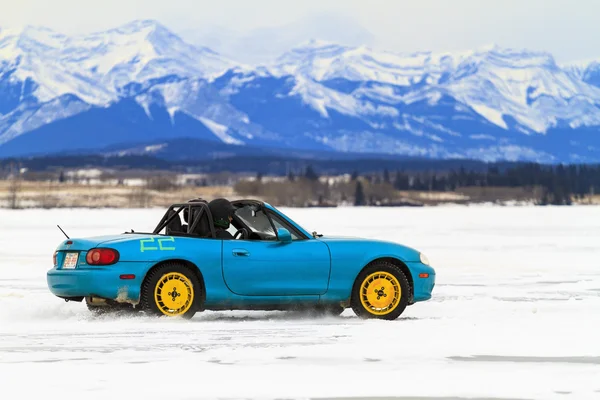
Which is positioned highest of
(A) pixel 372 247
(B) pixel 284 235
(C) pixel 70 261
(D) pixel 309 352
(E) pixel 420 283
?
(B) pixel 284 235

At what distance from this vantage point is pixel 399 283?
14.8 metres

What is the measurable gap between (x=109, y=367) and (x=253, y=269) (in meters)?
3.92

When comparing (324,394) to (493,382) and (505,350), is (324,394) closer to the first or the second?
(493,382)

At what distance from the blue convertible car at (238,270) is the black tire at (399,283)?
11 mm

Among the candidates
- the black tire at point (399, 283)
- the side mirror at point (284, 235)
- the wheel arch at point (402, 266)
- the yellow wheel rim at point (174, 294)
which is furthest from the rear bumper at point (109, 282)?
the wheel arch at point (402, 266)

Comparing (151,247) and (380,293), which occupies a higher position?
(151,247)

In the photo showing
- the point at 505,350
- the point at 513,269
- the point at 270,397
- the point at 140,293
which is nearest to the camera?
the point at 270,397

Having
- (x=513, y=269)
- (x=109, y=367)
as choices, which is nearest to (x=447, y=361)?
(x=109, y=367)

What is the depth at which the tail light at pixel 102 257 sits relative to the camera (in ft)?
45.6

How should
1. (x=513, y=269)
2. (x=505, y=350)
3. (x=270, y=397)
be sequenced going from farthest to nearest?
(x=513, y=269), (x=505, y=350), (x=270, y=397)

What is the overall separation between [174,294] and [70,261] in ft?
3.83

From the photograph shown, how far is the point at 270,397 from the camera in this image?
9.19 meters

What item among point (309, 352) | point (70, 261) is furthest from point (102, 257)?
point (309, 352)

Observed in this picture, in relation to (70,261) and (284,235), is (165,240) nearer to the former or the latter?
(70,261)
